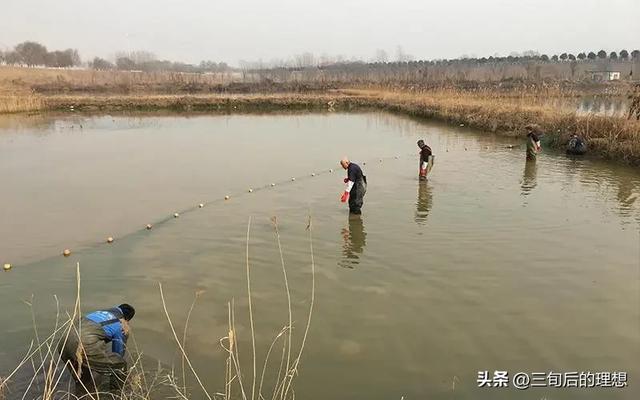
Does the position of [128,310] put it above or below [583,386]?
above

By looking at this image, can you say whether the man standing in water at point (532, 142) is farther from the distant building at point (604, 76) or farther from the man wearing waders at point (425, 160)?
the distant building at point (604, 76)

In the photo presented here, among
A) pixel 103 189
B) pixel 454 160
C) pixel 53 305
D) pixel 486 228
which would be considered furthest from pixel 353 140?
pixel 53 305

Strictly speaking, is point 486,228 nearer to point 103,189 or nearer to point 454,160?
point 454,160

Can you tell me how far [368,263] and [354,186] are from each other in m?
2.62

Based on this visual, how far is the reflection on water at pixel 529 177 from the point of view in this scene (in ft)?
40.5

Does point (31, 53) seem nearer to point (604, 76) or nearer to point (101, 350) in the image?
point (604, 76)

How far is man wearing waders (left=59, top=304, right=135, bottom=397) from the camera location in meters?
4.53

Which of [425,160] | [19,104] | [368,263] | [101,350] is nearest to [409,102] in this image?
[425,160]

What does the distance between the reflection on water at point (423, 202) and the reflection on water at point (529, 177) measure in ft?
7.72

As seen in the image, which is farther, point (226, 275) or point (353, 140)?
point (353, 140)

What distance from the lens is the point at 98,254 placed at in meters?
8.61

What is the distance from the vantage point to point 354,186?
10.1 m

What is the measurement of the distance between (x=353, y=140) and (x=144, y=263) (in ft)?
51.0

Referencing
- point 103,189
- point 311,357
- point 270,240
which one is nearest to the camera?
point 311,357
